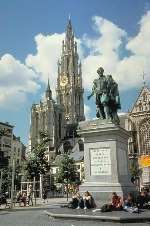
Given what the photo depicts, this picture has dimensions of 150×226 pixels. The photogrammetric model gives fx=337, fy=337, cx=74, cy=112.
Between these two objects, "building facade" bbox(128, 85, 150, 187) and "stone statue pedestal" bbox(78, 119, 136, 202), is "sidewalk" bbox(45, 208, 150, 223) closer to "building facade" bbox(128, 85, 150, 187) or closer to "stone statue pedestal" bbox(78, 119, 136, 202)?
"stone statue pedestal" bbox(78, 119, 136, 202)

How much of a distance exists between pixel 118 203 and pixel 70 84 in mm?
120921

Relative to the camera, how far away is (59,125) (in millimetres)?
118250

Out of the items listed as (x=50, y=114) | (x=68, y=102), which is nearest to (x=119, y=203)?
(x=50, y=114)

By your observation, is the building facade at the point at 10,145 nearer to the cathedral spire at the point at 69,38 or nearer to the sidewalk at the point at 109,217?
the cathedral spire at the point at 69,38

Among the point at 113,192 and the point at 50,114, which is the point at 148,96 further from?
the point at 113,192

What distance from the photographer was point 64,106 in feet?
426

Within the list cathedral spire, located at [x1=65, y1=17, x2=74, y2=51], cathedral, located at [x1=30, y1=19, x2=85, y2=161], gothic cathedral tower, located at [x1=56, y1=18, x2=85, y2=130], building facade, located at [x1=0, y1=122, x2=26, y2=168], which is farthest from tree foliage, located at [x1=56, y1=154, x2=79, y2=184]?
cathedral spire, located at [x1=65, y1=17, x2=74, y2=51]

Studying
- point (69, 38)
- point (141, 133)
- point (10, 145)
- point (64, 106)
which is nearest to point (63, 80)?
point (64, 106)

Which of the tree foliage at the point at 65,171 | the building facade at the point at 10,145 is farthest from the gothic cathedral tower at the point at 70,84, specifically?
→ the tree foliage at the point at 65,171

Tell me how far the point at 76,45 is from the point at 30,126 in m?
43.9

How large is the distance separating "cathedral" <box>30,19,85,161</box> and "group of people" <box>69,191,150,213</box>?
86.7 m

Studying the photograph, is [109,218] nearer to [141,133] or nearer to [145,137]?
[145,137]

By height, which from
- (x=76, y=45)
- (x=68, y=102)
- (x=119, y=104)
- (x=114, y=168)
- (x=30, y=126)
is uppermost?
(x=76, y=45)

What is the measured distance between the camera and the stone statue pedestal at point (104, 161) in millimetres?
14398
